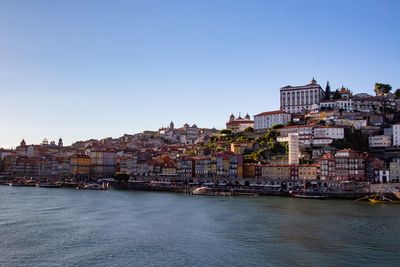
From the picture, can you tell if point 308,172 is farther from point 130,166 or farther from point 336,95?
point 130,166

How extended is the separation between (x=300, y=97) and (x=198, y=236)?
5897 cm

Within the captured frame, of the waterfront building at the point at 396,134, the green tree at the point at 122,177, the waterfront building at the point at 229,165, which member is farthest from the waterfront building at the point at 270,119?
the green tree at the point at 122,177

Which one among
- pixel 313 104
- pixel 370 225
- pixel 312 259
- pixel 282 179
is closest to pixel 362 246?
pixel 312 259

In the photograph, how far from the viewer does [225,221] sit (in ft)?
100

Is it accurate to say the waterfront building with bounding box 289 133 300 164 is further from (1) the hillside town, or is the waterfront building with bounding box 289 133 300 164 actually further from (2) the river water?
(2) the river water

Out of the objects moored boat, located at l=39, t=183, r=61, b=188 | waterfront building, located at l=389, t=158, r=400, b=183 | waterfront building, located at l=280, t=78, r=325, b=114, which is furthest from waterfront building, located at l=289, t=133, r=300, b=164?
moored boat, located at l=39, t=183, r=61, b=188

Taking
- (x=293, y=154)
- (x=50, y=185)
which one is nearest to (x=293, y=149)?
(x=293, y=154)

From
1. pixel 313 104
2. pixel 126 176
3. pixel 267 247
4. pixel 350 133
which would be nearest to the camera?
pixel 267 247

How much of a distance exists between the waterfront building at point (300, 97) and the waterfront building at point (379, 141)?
15294 mm

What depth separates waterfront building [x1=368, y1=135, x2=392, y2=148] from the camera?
63562mm

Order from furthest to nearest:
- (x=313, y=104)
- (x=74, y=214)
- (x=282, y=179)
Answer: (x=313, y=104), (x=282, y=179), (x=74, y=214)

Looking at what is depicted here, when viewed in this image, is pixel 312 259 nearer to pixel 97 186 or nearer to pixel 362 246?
pixel 362 246

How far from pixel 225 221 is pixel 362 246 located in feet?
31.5

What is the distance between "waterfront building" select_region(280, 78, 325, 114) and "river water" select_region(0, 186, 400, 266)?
42634 millimetres
